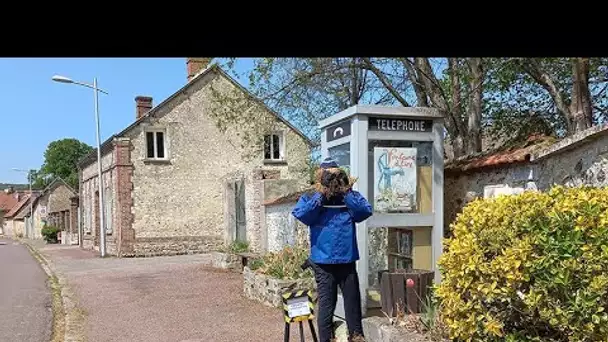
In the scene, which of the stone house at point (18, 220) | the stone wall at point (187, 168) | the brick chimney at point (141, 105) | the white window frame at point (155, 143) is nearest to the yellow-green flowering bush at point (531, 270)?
the stone wall at point (187, 168)

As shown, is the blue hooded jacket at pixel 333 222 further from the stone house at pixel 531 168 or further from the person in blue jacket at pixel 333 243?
the stone house at pixel 531 168

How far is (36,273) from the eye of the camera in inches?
690

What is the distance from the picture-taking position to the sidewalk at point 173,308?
7812 millimetres

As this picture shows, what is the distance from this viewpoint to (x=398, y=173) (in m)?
7.14

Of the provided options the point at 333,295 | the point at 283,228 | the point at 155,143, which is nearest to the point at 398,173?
the point at 333,295

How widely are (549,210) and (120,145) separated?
21173 mm

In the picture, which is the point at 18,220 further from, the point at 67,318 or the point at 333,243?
the point at 333,243

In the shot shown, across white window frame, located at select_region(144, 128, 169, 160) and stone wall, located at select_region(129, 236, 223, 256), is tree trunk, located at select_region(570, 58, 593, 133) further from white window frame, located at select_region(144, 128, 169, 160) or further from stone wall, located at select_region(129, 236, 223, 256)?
white window frame, located at select_region(144, 128, 169, 160)

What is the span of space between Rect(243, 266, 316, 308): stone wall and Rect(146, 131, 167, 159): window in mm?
14879

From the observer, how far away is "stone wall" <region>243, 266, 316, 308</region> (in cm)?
877

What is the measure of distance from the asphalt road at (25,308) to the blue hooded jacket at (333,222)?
4288 millimetres

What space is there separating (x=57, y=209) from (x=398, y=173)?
48.2 m

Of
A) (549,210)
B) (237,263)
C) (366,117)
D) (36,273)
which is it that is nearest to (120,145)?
(36,273)
